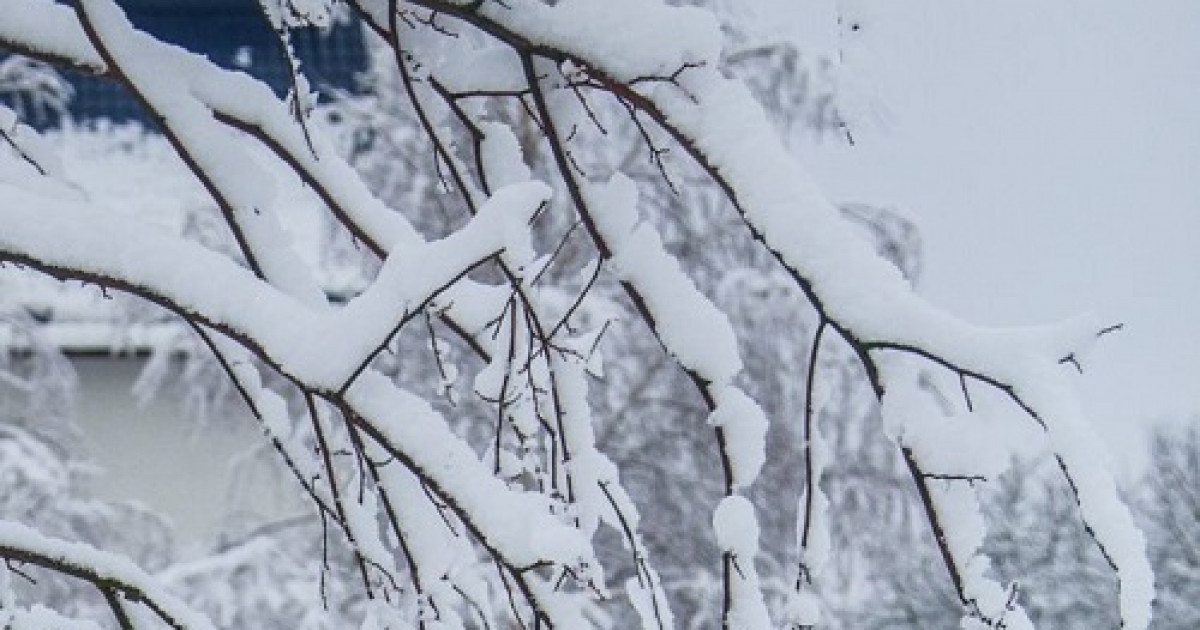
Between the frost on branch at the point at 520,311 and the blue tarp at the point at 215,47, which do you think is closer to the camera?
the frost on branch at the point at 520,311

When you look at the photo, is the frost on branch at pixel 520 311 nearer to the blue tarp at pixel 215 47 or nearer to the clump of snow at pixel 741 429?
the clump of snow at pixel 741 429

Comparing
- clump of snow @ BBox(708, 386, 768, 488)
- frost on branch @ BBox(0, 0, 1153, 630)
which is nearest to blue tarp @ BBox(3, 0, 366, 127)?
frost on branch @ BBox(0, 0, 1153, 630)

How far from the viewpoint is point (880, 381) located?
51.8 inches

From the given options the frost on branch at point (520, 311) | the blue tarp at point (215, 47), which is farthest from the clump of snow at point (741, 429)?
the blue tarp at point (215, 47)

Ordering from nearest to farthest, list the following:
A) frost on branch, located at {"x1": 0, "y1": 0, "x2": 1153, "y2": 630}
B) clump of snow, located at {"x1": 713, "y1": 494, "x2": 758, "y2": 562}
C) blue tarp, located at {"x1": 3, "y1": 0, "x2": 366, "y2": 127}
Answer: frost on branch, located at {"x1": 0, "y1": 0, "x2": 1153, "y2": 630} < clump of snow, located at {"x1": 713, "y1": 494, "x2": 758, "y2": 562} < blue tarp, located at {"x1": 3, "y1": 0, "x2": 366, "y2": 127}

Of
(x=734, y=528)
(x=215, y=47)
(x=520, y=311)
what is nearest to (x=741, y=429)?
(x=734, y=528)

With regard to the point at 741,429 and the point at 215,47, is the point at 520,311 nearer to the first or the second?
the point at 741,429

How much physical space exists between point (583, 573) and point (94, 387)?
9.00m

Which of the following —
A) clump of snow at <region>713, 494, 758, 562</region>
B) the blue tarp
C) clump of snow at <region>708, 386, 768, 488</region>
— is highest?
the blue tarp

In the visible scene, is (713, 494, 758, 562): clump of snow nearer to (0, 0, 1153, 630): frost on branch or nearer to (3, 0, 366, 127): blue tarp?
(0, 0, 1153, 630): frost on branch

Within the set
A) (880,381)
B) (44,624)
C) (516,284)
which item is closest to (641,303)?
(516,284)

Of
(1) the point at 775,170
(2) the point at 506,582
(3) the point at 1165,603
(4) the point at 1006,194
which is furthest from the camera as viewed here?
(4) the point at 1006,194

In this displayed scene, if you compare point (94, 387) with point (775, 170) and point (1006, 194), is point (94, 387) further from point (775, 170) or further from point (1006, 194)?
point (775, 170)

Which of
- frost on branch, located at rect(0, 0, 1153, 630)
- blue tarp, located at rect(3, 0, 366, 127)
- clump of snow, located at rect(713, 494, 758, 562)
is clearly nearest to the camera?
frost on branch, located at rect(0, 0, 1153, 630)
